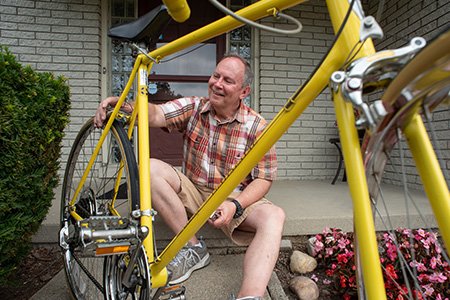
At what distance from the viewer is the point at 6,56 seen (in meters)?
1.25

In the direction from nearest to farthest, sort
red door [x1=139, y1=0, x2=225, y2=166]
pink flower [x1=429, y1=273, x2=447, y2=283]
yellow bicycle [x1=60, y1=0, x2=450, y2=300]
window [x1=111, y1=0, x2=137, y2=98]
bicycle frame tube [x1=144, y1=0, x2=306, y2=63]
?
yellow bicycle [x1=60, y1=0, x2=450, y2=300] → bicycle frame tube [x1=144, y1=0, x2=306, y2=63] → pink flower [x1=429, y1=273, x2=447, y2=283] → window [x1=111, y1=0, x2=137, y2=98] → red door [x1=139, y1=0, x2=225, y2=166]

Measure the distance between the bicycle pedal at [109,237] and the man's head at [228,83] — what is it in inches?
31.7

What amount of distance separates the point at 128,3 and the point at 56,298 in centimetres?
325

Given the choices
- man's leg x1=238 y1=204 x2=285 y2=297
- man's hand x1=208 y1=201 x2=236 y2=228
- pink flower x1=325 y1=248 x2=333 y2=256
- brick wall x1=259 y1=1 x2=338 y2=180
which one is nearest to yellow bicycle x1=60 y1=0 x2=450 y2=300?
man's hand x1=208 y1=201 x2=236 y2=228

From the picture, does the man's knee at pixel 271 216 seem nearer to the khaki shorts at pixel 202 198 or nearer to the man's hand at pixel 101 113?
the khaki shorts at pixel 202 198

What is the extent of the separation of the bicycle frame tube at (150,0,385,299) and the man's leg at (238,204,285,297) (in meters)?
0.37

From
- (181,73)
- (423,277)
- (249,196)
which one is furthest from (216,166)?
(181,73)

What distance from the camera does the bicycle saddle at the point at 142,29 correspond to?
4.36 feet

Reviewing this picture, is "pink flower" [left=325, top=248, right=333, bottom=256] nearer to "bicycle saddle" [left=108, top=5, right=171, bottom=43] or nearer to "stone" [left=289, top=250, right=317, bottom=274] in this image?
"stone" [left=289, top=250, right=317, bottom=274]

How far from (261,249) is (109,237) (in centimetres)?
64

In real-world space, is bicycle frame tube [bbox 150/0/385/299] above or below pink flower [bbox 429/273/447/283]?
above

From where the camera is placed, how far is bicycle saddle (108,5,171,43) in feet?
4.36

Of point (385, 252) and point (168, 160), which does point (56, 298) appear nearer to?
point (385, 252)

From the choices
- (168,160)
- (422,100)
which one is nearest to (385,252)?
(422,100)
